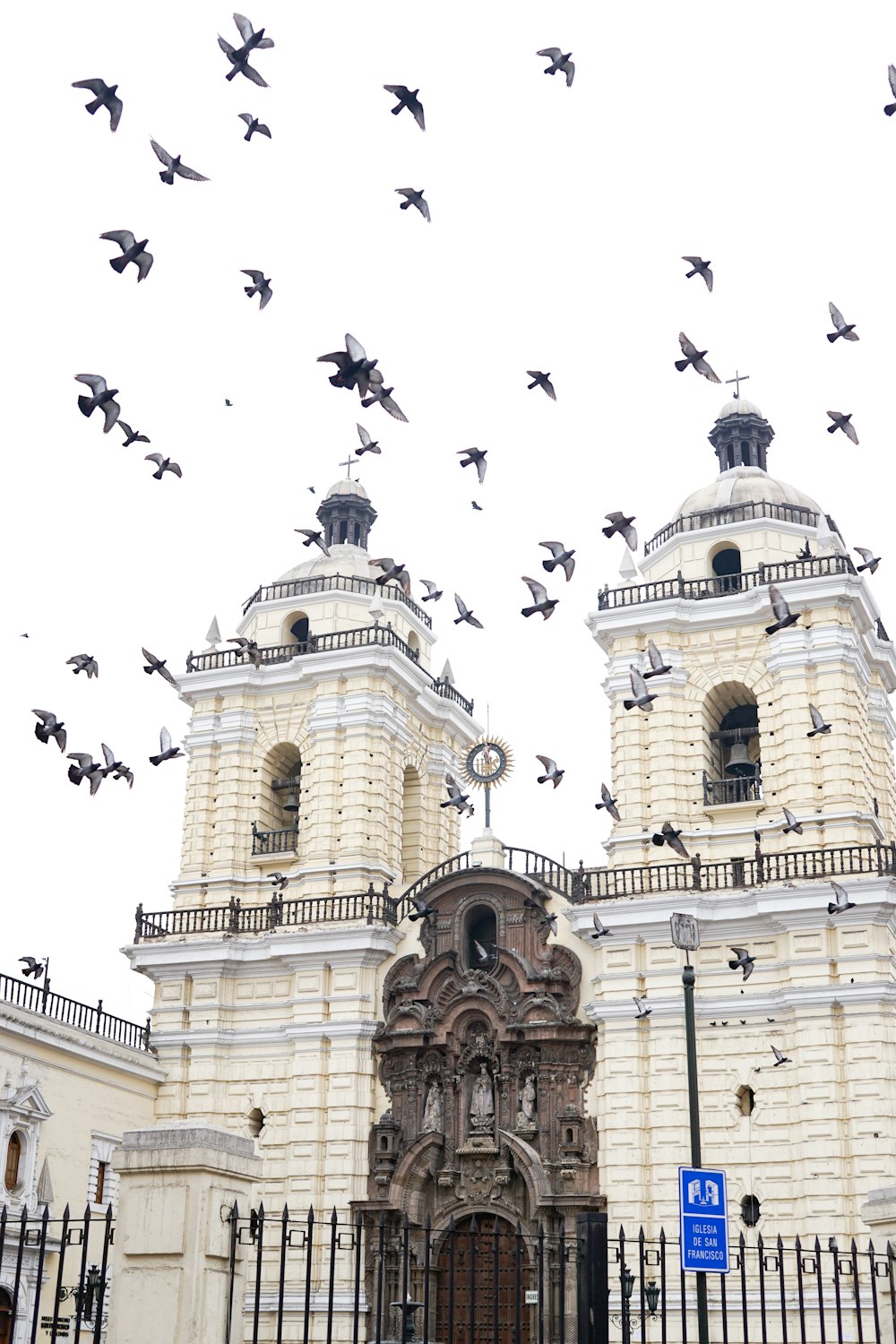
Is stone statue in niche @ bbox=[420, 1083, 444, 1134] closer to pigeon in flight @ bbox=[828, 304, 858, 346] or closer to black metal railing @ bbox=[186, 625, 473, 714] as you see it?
black metal railing @ bbox=[186, 625, 473, 714]

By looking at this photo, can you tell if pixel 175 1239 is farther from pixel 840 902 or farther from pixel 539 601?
pixel 840 902

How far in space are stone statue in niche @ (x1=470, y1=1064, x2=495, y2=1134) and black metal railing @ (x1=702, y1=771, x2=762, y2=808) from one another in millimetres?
7049

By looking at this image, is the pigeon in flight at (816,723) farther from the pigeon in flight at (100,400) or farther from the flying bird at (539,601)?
the pigeon in flight at (100,400)

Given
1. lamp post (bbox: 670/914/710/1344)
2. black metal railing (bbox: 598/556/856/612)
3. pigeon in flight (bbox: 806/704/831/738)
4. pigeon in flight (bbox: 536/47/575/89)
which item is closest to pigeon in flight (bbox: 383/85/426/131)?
pigeon in flight (bbox: 536/47/575/89)

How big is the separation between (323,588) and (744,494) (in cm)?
1003

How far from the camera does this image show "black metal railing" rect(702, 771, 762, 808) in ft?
101

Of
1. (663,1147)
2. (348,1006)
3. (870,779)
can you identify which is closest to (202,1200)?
(663,1147)

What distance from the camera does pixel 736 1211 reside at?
26766mm

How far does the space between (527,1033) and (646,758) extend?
19.8 ft

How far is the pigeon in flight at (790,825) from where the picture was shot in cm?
2733

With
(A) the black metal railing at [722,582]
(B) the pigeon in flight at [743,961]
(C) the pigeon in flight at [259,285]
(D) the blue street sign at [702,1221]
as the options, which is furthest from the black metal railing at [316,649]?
(D) the blue street sign at [702,1221]

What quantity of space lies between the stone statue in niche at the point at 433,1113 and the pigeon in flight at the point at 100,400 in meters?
17.8

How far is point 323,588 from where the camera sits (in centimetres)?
3597

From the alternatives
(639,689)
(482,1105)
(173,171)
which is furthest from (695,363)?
(482,1105)
